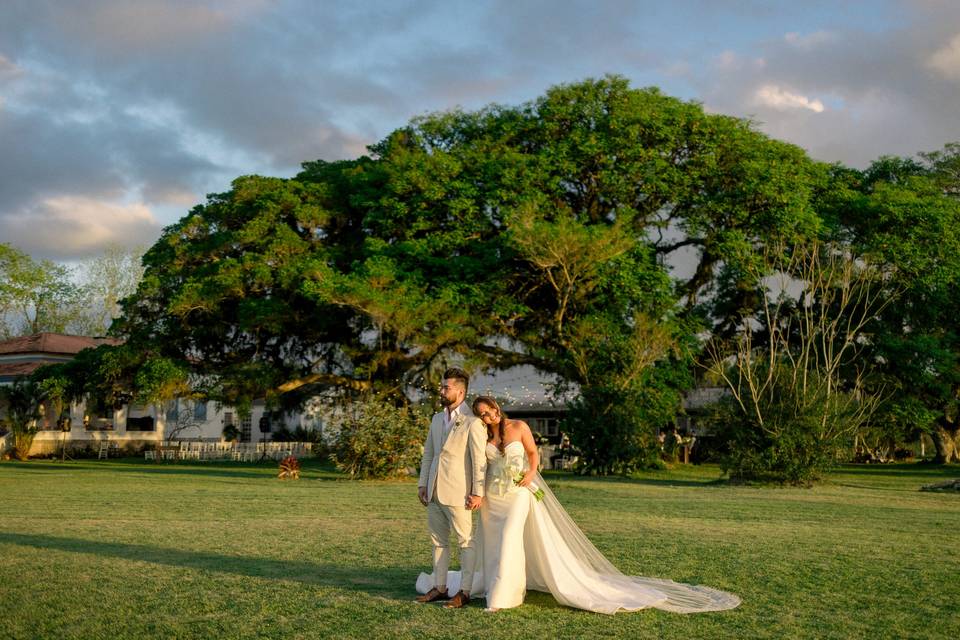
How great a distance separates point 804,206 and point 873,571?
22.1 meters

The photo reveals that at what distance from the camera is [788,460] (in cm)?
2336

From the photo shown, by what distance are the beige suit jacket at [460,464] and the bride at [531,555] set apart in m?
0.11

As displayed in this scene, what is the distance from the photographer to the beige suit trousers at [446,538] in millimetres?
7477

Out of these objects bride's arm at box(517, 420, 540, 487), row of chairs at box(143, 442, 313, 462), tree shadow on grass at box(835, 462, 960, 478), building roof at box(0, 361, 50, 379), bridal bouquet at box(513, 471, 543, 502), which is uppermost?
building roof at box(0, 361, 50, 379)

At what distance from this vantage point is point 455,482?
7.53 meters

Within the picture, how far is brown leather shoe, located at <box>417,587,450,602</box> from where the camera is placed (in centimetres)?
748

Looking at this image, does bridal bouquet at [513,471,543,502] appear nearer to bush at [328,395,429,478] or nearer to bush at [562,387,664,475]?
bush at [328,395,429,478]

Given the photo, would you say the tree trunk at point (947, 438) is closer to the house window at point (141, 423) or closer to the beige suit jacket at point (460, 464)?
the beige suit jacket at point (460, 464)

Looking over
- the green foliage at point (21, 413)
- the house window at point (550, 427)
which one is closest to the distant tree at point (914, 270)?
the house window at point (550, 427)

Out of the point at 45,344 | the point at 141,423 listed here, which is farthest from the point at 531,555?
the point at 141,423

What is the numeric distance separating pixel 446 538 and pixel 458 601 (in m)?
0.53

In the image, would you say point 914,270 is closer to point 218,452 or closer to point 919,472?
point 919,472

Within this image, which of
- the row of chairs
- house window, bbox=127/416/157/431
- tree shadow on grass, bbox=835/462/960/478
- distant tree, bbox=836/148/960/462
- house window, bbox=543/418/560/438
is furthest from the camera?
house window, bbox=127/416/157/431

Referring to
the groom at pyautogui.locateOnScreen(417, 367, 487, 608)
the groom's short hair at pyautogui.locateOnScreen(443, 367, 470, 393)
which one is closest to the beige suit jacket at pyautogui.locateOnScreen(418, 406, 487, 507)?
the groom at pyautogui.locateOnScreen(417, 367, 487, 608)
